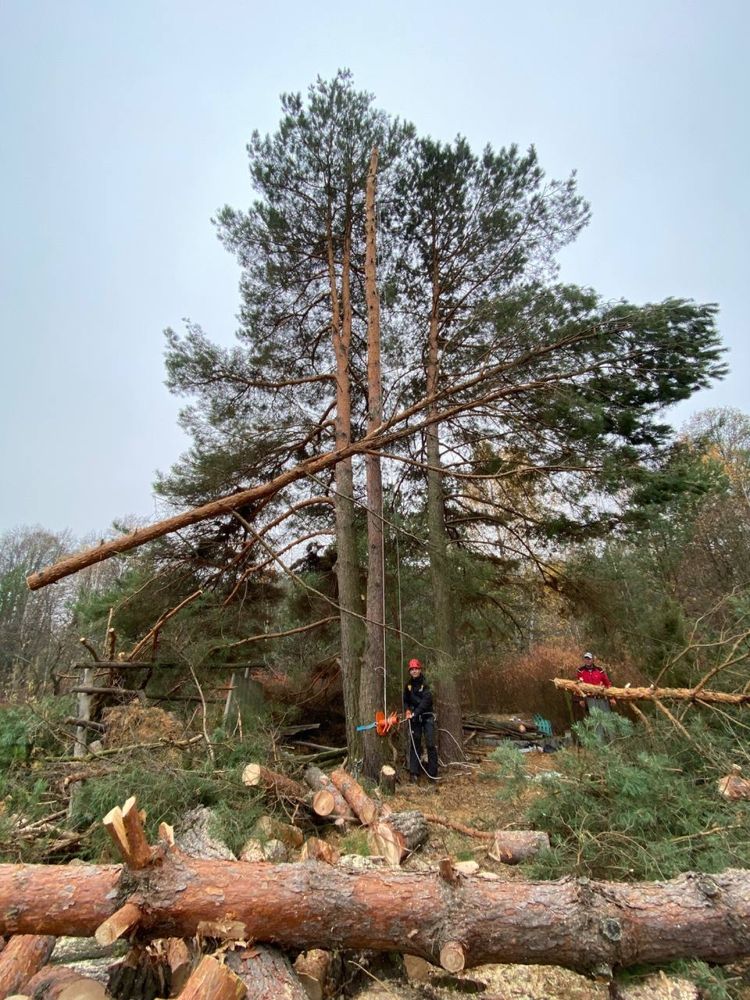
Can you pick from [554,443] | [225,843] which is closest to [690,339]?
[554,443]

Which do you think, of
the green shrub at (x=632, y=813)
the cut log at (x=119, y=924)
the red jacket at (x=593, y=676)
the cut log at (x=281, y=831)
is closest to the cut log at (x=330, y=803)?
the cut log at (x=281, y=831)

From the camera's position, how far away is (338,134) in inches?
308

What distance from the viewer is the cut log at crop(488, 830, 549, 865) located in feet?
11.0

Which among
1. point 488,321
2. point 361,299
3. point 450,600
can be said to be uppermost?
point 361,299

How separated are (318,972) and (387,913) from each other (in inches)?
21.6

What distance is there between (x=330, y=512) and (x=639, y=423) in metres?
5.16

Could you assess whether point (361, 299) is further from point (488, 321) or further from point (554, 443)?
point (554, 443)

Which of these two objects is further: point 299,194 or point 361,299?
point 361,299

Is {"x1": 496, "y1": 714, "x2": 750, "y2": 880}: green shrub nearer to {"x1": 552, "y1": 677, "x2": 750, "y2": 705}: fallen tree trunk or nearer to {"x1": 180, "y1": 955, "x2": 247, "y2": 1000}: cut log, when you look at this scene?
{"x1": 552, "y1": 677, "x2": 750, "y2": 705}: fallen tree trunk

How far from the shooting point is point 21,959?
2062mm

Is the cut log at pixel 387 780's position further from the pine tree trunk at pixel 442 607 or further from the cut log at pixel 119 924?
the cut log at pixel 119 924

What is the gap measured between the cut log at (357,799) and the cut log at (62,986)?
2.54 m

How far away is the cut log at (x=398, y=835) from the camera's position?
3.45m

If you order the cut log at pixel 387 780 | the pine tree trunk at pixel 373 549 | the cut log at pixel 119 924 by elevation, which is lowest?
the cut log at pixel 387 780
